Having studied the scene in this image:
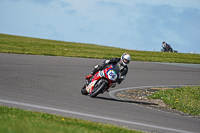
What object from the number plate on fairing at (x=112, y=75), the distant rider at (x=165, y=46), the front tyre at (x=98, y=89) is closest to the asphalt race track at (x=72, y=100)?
the front tyre at (x=98, y=89)

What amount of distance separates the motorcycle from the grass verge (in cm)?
229

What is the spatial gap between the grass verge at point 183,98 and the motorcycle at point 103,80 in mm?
2290

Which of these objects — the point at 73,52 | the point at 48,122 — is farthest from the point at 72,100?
the point at 73,52

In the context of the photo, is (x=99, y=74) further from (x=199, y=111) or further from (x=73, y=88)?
(x=199, y=111)

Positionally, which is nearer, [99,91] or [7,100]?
[7,100]

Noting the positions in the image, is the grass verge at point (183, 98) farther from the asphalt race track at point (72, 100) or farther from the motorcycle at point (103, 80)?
the motorcycle at point (103, 80)

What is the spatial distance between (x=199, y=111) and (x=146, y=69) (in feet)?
30.5

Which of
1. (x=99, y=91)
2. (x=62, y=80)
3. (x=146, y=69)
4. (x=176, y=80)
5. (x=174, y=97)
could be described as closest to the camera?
(x=99, y=91)

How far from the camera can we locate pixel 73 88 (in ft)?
39.8

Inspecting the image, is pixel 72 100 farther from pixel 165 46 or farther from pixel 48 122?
pixel 165 46

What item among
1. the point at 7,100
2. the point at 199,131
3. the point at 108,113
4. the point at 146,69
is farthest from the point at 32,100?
the point at 146,69

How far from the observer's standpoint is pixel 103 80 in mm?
10375

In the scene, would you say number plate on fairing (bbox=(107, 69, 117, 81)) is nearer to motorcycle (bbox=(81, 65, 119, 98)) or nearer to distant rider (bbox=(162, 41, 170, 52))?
motorcycle (bbox=(81, 65, 119, 98))

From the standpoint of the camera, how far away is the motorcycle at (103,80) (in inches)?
405
